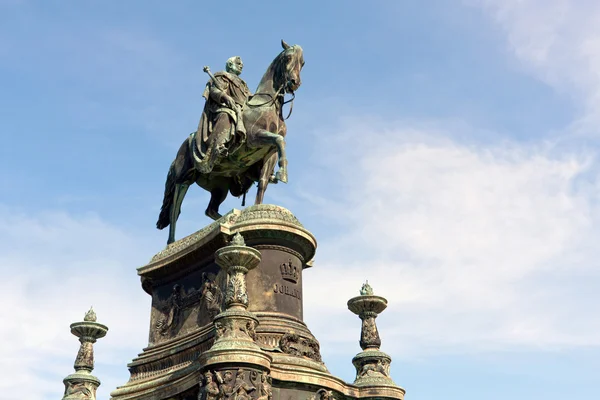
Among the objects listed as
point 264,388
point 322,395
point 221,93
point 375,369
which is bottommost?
point 264,388

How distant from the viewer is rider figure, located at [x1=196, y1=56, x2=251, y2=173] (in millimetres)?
20672

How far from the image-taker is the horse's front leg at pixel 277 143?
64.3 ft

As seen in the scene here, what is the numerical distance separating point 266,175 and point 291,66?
2.57 metres

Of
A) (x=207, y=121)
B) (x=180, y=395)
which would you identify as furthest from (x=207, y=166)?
(x=180, y=395)

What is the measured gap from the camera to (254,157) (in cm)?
2108

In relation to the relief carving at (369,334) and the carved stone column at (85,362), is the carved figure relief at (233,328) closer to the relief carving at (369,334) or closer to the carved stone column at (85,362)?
the relief carving at (369,334)

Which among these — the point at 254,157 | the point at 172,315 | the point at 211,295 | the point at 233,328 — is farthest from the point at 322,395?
the point at 254,157

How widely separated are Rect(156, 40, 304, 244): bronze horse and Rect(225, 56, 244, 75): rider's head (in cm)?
123

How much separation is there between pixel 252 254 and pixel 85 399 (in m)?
5.70

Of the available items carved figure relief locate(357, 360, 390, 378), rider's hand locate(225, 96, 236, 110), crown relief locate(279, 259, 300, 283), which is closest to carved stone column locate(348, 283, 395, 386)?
carved figure relief locate(357, 360, 390, 378)

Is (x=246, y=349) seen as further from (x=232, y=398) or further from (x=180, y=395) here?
(x=180, y=395)

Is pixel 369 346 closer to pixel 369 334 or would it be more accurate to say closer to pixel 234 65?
pixel 369 334

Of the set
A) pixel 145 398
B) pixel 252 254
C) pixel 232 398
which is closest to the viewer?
pixel 232 398

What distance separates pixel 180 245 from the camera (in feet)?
67.5
